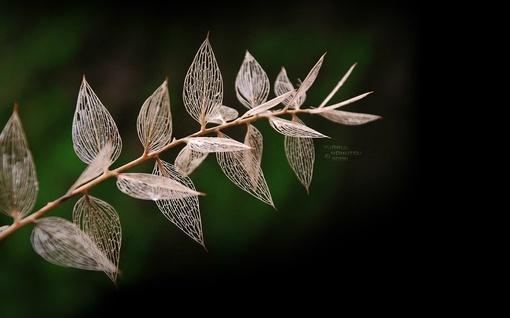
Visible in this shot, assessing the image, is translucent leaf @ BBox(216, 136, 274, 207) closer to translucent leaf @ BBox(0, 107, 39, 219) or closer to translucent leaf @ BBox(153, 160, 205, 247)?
translucent leaf @ BBox(153, 160, 205, 247)

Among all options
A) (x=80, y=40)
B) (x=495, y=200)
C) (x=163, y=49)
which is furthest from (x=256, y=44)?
(x=495, y=200)

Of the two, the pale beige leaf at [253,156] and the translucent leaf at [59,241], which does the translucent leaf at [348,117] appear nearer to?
the pale beige leaf at [253,156]

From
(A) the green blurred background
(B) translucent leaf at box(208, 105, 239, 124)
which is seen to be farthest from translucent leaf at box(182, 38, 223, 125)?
(A) the green blurred background

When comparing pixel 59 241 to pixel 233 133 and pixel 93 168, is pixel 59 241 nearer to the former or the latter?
pixel 93 168

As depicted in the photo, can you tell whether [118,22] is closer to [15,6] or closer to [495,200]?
[15,6]

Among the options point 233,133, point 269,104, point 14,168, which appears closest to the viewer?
point 14,168

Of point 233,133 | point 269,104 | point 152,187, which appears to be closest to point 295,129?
point 269,104
